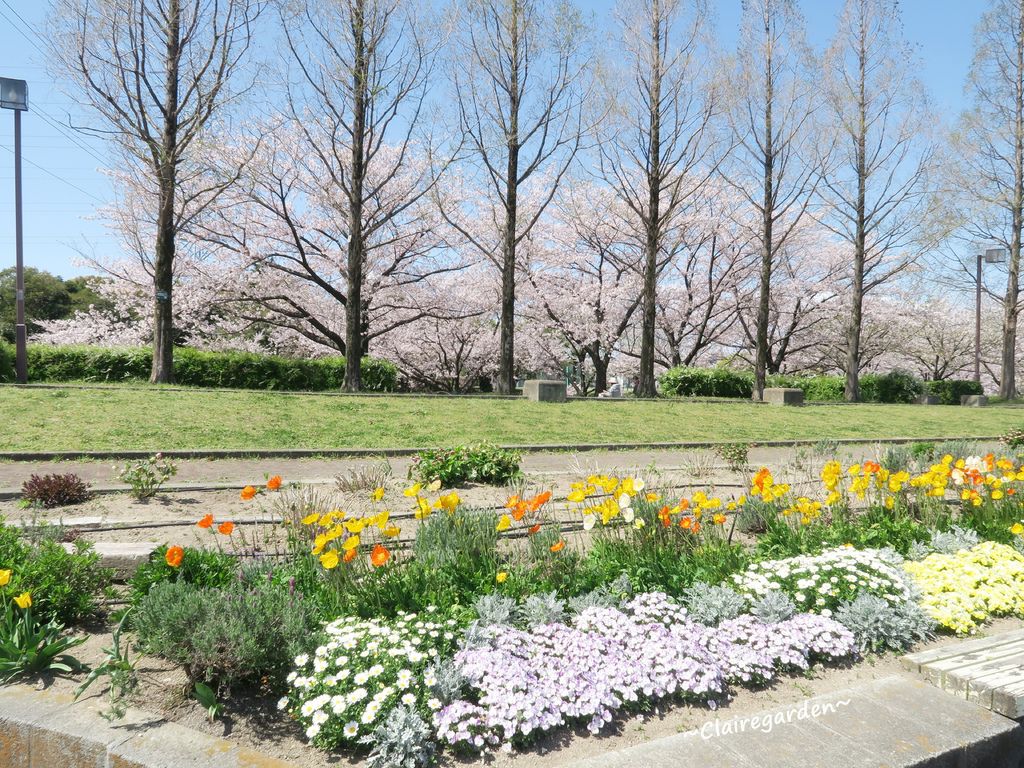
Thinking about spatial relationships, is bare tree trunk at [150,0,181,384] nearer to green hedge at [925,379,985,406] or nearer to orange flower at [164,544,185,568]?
orange flower at [164,544,185,568]

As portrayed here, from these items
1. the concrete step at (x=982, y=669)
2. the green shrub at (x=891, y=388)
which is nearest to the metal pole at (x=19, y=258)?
the concrete step at (x=982, y=669)

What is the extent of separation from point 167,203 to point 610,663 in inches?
622

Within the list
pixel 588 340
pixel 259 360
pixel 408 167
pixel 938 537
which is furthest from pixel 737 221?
pixel 938 537

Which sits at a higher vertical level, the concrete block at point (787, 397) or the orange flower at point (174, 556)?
the concrete block at point (787, 397)

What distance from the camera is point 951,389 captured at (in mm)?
26047

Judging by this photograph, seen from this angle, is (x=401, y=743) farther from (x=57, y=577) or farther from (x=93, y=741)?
(x=57, y=577)

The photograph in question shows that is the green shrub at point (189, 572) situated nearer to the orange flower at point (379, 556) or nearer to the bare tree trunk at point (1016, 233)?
the orange flower at point (379, 556)

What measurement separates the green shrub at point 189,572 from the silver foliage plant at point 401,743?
145 cm

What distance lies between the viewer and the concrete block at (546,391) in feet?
51.6

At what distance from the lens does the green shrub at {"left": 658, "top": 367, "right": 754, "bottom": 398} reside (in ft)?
72.3

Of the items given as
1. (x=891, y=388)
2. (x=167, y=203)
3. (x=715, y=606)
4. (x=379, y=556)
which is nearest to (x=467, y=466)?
(x=379, y=556)

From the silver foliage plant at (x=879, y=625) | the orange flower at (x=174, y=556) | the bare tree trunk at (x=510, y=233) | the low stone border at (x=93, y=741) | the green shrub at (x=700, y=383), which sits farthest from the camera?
the green shrub at (x=700, y=383)

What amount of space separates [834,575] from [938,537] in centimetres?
139

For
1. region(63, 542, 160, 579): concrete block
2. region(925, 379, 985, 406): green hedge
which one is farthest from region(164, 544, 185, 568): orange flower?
region(925, 379, 985, 406): green hedge
